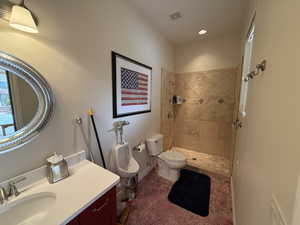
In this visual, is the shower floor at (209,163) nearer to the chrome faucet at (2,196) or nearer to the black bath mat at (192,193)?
the black bath mat at (192,193)

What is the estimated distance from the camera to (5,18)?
808 millimetres

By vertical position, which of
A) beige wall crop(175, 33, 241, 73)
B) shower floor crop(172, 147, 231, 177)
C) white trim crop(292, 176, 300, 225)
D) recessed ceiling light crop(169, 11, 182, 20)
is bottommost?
shower floor crop(172, 147, 231, 177)

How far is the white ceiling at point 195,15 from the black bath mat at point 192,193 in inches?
107

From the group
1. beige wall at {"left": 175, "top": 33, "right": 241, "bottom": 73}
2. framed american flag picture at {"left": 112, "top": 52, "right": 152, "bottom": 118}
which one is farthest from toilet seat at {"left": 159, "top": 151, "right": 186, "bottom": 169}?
beige wall at {"left": 175, "top": 33, "right": 241, "bottom": 73}

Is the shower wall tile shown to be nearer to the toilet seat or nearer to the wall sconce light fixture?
the toilet seat

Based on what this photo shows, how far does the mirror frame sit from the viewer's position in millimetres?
841

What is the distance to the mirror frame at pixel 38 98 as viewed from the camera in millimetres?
841

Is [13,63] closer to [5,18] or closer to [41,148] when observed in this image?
[5,18]

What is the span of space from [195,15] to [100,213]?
8.86ft

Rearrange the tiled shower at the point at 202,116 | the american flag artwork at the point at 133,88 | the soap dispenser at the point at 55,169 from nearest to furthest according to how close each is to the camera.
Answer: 1. the soap dispenser at the point at 55,169
2. the american flag artwork at the point at 133,88
3. the tiled shower at the point at 202,116

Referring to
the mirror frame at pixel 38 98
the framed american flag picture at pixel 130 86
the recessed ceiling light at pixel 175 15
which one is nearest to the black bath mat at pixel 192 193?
the framed american flag picture at pixel 130 86

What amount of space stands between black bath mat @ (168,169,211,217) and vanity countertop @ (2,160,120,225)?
125 cm

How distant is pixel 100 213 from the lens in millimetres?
939

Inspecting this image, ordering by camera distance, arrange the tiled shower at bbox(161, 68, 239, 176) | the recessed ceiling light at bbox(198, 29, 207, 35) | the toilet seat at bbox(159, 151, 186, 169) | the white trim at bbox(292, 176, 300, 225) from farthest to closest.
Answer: the tiled shower at bbox(161, 68, 239, 176)
the recessed ceiling light at bbox(198, 29, 207, 35)
the toilet seat at bbox(159, 151, 186, 169)
the white trim at bbox(292, 176, 300, 225)
